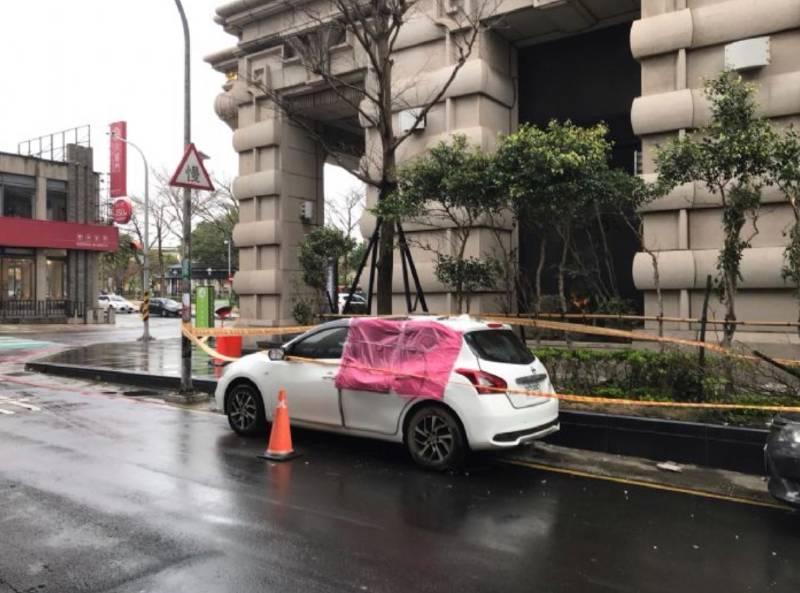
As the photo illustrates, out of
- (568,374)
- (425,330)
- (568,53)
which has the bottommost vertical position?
(568,374)

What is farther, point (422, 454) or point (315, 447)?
point (315, 447)

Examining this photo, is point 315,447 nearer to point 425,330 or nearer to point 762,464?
point 425,330

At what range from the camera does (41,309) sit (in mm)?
34219

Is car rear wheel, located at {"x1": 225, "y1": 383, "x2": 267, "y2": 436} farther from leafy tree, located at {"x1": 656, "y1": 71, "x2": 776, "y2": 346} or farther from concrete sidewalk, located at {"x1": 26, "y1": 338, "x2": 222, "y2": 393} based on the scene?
leafy tree, located at {"x1": 656, "y1": 71, "x2": 776, "y2": 346}

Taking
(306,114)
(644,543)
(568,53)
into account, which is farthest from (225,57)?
(644,543)

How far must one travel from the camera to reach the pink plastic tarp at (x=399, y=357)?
676 centimetres

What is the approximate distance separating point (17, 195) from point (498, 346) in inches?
1355

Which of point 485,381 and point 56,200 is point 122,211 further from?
point 485,381

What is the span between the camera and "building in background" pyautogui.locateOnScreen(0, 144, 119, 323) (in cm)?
3347

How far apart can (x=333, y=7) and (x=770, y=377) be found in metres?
14.0

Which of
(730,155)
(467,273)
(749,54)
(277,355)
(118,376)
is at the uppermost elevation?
(749,54)

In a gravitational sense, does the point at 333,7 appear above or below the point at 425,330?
above

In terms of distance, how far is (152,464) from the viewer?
273 inches

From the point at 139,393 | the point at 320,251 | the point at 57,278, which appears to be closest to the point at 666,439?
the point at 139,393
